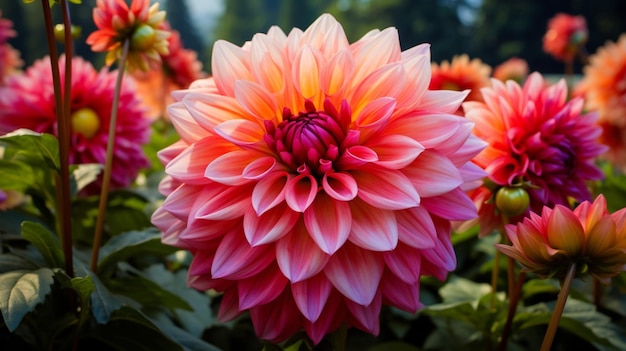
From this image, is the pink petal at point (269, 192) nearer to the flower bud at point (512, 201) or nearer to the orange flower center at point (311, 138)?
the orange flower center at point (311, 138)

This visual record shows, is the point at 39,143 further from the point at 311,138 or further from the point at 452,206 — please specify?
the point at 452,206

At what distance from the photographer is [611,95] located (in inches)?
82.8

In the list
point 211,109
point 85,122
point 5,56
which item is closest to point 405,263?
point 211,109

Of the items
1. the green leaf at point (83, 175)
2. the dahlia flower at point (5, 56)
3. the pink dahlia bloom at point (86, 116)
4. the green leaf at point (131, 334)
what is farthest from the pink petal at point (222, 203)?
the dahlia flower at point (5, 56)

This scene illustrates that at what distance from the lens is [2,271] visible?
0.72 metres

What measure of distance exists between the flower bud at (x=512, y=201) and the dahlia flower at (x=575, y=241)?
117 millimetres

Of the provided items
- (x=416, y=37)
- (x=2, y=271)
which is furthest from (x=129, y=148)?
(x=416, y=37)

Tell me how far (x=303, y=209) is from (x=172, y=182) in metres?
0.19

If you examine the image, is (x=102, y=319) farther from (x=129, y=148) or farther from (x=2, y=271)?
(x=129, y=148)

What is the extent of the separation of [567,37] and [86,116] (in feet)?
8.16

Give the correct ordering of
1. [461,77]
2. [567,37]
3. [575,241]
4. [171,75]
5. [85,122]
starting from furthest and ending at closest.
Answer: [567,37] < [171,75] < [461,77] < [85,122] < [575,241]

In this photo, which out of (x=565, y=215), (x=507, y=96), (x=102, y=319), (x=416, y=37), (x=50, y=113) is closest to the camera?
(x=565, y=215)

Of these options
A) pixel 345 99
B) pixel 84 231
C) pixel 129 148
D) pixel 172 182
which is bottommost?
pixel 84 231

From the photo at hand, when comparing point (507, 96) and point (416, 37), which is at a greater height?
point (507, 96)
